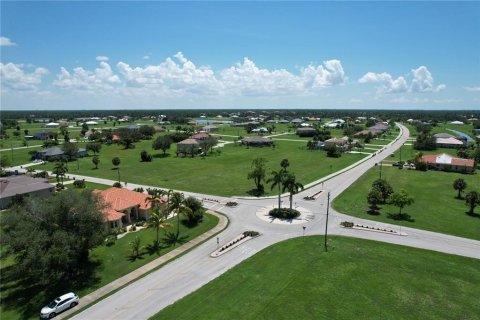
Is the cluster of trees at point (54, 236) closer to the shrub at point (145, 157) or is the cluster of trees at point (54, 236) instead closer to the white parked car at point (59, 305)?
the white parked car at point (59, 305)

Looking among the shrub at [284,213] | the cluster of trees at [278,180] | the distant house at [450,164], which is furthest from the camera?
the distant house at [450,164]

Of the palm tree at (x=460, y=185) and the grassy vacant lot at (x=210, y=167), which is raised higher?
the palm tree at (x=460, y=185)

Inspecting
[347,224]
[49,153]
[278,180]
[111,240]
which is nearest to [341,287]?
[347,224]

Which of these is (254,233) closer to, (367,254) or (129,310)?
(367,254)

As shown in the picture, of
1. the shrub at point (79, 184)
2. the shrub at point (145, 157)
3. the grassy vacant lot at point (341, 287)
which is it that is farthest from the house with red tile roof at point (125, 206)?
the shrub at point (145, 157)

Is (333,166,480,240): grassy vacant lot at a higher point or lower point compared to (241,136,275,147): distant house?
lower

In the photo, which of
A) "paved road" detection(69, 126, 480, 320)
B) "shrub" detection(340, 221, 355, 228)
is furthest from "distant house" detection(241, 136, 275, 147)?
"shrub" detection(340, 221, 355, 228)

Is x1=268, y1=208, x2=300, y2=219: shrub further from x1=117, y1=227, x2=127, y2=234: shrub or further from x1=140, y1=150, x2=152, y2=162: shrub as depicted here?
x1=140, y1=150, x2=152, y2=162: shrub

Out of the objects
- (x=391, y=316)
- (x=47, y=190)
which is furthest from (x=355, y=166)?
(x=47, y=190)
